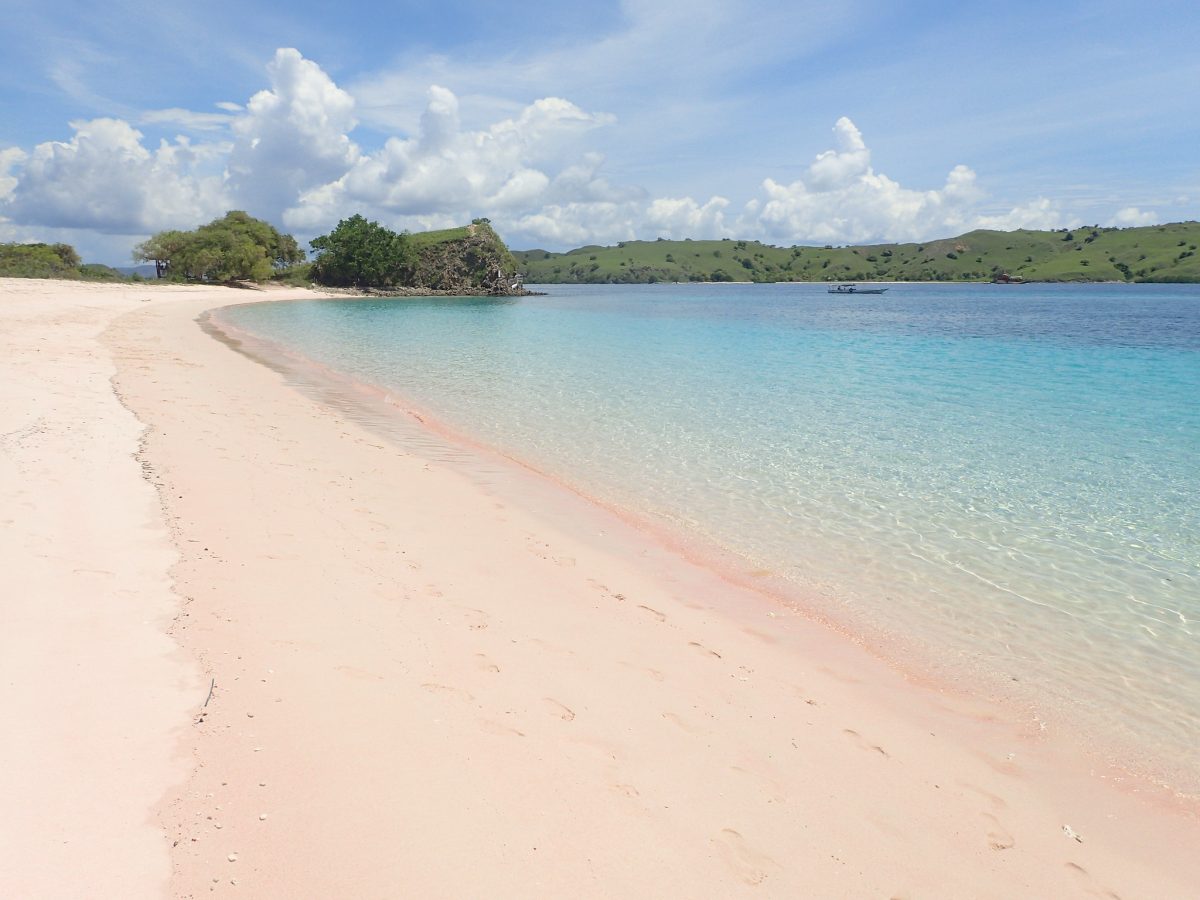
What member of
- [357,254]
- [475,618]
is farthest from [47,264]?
[475,618]

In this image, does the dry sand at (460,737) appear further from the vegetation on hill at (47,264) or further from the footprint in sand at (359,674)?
the vegetation on hill at (47,264)

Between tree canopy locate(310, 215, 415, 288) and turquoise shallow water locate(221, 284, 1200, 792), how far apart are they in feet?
323

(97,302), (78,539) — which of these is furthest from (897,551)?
(97,302)

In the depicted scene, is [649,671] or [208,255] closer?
[649,671]

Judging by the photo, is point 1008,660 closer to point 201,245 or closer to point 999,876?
point 999,876

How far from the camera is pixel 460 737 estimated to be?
425cm

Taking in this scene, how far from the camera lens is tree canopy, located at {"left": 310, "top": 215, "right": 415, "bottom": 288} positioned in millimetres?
119938

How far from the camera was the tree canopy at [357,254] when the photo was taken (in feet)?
393

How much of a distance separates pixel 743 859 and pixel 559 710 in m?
1.61

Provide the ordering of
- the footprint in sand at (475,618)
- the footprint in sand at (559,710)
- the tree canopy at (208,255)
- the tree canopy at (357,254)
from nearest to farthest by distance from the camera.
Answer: the footprint in sand at (559,710) < the footprint in sand at (475,618) < the tree canopy at (208,255) < the tree canopy at (357,254)

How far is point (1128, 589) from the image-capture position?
7988 millimetres

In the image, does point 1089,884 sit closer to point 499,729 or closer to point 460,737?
point 499,729

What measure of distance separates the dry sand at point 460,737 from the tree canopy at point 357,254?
122423mm

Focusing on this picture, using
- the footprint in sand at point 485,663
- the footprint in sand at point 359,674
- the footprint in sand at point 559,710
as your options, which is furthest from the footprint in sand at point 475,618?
the footprint in sand at point 559,710
